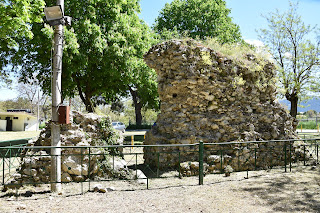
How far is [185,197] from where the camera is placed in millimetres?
6273

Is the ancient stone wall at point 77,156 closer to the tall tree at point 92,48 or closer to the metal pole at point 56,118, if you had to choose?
the metal pole at point 56,118

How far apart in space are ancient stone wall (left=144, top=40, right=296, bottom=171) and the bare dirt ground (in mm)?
2030

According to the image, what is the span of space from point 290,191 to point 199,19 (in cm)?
2382

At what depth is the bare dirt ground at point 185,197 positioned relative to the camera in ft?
18.1

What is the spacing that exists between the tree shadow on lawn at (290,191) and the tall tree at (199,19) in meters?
20.6

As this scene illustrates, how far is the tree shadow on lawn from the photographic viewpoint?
568cm

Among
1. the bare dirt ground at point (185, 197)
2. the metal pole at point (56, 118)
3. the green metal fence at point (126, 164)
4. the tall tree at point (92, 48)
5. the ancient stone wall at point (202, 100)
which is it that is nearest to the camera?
the bare dirt ground at point (185, 197)

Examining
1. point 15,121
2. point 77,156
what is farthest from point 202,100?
point 15,121

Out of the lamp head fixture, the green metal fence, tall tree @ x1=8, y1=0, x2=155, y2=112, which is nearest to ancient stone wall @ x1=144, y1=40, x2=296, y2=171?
the green metal fence

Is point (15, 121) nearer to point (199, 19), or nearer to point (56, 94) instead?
point (199, 19)

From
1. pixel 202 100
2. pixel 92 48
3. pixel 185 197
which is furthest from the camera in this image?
pixel 92 48

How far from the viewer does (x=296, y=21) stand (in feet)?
71.3

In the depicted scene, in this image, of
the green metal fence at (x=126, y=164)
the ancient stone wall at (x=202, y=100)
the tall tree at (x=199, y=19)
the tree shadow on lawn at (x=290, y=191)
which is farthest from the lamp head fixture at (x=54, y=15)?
the tall tree at (x=199, y=19)

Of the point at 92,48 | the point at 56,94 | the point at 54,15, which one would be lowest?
the point at 56,94
